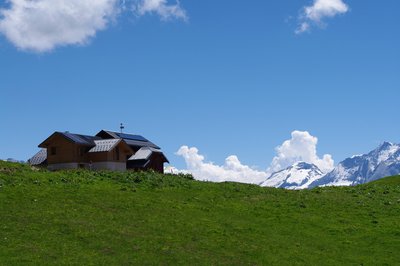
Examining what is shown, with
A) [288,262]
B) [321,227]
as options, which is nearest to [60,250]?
[288,262]

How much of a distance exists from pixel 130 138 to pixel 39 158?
14985mm

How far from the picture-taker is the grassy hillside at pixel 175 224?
99.9 feet

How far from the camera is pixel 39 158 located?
84.8 meters

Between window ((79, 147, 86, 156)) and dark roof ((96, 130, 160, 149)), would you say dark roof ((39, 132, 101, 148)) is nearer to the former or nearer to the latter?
window ((79, 147, 86, 156))

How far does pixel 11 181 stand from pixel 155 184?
12.4 meters

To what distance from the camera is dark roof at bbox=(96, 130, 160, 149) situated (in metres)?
90.5

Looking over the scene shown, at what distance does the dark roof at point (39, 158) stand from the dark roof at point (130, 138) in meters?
9.06

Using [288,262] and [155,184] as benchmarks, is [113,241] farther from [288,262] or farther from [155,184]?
[155,184]

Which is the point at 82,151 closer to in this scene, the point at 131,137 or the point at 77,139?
the point at 77,139

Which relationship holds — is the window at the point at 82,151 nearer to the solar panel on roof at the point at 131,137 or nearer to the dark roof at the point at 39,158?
the dark roof at the point at 39,158

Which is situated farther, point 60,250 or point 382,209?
point 382,209

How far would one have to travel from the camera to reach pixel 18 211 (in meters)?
35.6

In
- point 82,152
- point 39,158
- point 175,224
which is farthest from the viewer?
point 39,158

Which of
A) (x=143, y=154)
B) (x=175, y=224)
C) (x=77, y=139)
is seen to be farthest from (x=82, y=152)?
(x=175, y=224)
